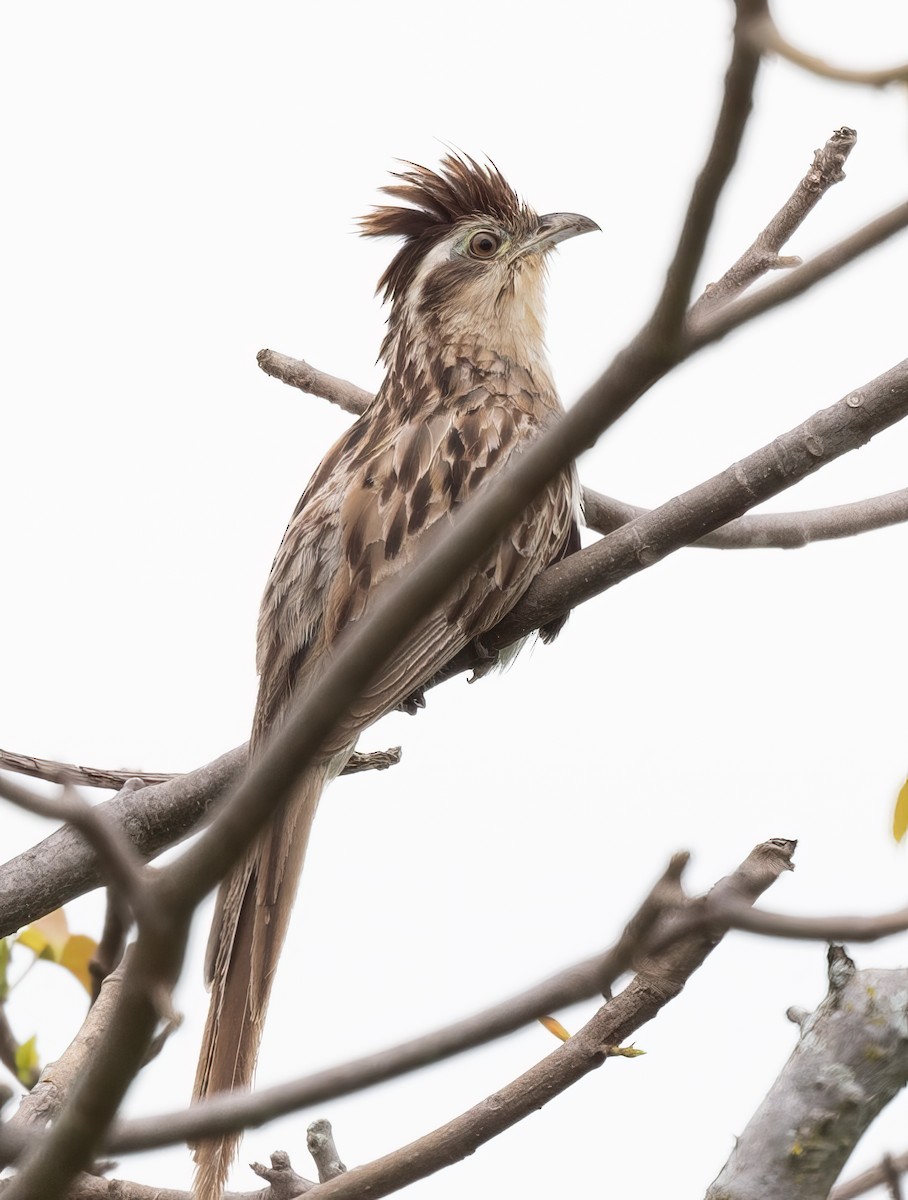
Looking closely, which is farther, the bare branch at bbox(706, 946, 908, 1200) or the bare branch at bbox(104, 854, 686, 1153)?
the bare branch at bbox(706, 946, 908, 1200)

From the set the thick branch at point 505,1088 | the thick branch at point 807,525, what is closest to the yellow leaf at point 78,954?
the thick branch at point 807,525

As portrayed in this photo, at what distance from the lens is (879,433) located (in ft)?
11.2

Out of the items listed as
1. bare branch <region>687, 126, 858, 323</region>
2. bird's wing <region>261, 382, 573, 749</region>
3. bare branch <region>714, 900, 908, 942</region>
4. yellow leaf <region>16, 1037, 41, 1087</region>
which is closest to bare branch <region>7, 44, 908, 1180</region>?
bare branch <region>714, 900, 908, 942</region>

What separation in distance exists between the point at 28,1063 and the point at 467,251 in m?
3.27

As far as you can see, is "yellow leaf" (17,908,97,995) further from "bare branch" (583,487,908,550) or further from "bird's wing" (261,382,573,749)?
"bare branch" (583,487,908,550)

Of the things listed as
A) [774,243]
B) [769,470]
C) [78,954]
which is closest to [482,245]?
[774,243]

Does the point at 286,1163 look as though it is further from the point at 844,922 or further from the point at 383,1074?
the point at 844,922

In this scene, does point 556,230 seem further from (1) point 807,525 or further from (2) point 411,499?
(1) point 807,525

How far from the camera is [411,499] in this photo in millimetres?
4398

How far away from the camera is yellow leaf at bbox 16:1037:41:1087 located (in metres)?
3.09

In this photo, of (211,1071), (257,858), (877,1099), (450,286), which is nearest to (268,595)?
(257,858)

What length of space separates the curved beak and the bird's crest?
0.21ft

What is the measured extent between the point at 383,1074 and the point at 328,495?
10.7 ft

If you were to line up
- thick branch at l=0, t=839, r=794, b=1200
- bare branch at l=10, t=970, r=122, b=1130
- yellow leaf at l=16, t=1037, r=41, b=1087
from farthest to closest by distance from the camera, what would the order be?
yellow leaf at l=16, t=1037, r=41, b=1087
bare branch at l=10, t=970, r=122, b=1130
thick branch at l=0, t=839, r=794, b=1200
